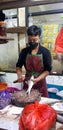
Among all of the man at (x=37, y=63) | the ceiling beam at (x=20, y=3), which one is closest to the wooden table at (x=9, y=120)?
the man at (x=37, y=63)

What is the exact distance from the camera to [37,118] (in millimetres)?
1337

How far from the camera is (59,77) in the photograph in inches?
133

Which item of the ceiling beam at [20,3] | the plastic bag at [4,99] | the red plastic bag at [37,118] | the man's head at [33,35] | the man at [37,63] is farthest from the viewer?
the man at [37,63]

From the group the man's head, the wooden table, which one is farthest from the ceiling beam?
the wooden table

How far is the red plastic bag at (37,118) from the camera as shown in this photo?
1.32 metres

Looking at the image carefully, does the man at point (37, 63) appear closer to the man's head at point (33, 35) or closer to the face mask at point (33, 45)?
the face mask at point (33, 45)

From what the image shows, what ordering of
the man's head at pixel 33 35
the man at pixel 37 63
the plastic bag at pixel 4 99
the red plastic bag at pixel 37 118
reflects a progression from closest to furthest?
the red plastic bag at pixel 37 118 < the plastic bag at pixel 4 99 < the man's head at pixel 33 35 < the man at pixel 37 63

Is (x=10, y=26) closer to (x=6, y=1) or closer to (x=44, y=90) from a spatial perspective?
(x=44, y=90)

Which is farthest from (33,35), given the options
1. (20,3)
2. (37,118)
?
(37,118)

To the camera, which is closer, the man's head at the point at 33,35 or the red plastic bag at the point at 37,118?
the red plastic bag at the point at 37,118

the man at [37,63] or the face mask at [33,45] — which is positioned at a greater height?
the face mask at [33,45]

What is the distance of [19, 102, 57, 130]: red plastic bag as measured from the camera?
132cm

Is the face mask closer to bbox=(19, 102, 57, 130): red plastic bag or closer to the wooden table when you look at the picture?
the wooden table

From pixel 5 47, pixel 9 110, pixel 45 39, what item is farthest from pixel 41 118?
pixel 5 47
